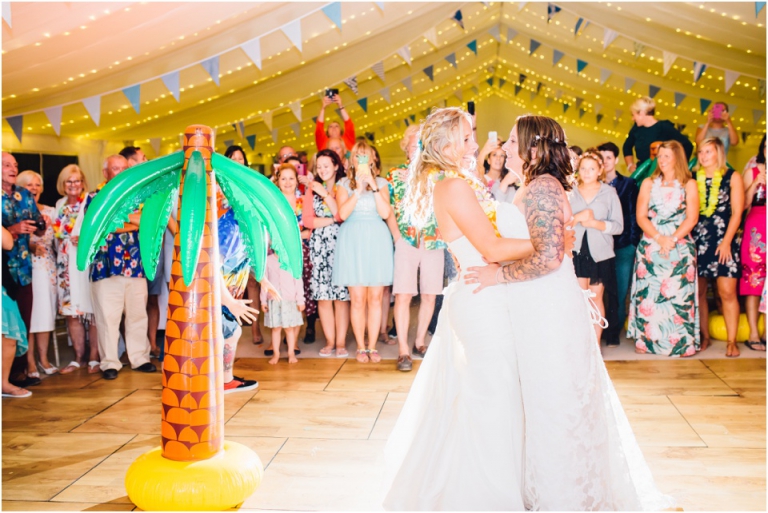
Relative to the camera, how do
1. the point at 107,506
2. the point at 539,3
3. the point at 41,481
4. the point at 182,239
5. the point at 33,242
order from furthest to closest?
the point at 539,3 < the point at 33,242 < the point at 41,481 < the point at 107,506 < the point at 182,239

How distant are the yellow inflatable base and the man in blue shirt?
3292 mm

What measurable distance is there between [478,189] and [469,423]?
81cm

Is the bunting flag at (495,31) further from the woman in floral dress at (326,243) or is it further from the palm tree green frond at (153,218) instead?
the palm tree green frond at (153,218)

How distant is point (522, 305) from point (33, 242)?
3377mm

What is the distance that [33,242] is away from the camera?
4336 millimetres

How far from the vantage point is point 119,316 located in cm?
444

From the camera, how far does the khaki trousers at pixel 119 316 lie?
14.3 feet

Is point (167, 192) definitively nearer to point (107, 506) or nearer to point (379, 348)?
point (107, 506)

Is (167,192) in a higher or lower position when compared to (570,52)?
lower

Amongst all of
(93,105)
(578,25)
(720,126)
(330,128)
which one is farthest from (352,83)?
(720,126)

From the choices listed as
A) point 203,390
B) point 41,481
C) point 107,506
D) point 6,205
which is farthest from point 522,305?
point 6,205

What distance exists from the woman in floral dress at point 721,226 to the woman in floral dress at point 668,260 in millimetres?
152

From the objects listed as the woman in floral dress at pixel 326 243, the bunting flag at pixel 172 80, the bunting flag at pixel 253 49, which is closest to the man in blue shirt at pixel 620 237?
the woman in floral dress at pixel 326 243

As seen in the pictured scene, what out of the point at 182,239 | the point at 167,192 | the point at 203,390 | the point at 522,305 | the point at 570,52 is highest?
the point at 570,52
